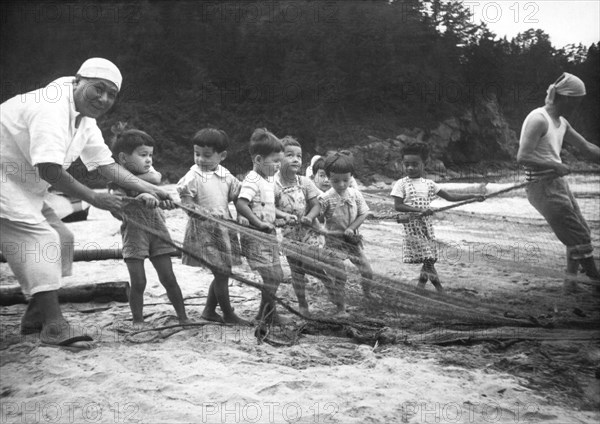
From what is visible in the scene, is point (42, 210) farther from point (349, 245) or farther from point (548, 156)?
point (548, 156)

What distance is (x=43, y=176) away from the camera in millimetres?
2604

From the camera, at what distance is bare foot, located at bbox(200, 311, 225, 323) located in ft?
10.6

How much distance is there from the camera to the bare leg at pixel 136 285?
9.86ft

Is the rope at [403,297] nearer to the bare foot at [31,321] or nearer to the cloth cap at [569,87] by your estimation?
the bare foot at [31,321]

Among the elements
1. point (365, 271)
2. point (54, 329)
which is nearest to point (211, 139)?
point (365, 271)

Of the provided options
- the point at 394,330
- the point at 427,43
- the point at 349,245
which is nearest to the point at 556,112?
the point at 349,245

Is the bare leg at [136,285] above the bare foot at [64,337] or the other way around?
above

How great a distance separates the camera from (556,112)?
11.8 ft

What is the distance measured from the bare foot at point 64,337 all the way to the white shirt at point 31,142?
21.9 inches

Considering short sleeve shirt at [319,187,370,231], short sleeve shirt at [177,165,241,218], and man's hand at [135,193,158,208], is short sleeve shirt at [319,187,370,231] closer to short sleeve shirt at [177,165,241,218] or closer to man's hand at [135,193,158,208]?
short sleeve shirt at [177,165,241,218]

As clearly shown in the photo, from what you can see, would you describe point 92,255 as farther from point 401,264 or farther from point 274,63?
point 274,63

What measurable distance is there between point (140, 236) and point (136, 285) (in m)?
0.29

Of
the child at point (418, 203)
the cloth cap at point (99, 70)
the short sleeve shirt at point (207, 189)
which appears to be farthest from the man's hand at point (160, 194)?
the child at point (418, 203)

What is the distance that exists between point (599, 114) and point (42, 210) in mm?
11054
